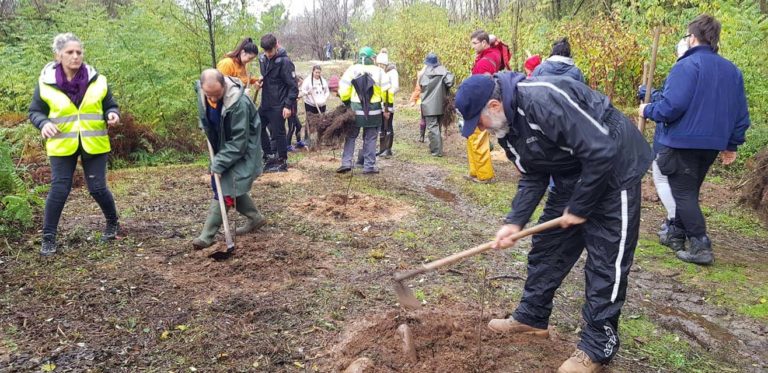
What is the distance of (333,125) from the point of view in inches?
337

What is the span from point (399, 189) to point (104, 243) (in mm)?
3909

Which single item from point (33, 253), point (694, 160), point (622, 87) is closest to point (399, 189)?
point (694, 160)

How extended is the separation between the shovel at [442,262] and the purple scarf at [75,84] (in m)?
3.25

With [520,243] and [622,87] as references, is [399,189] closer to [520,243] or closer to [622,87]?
[520,243]

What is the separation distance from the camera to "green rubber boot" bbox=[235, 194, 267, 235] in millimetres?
5250

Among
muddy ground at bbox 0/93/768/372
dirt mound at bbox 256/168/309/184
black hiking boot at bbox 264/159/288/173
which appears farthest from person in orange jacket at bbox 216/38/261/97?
muddy ground at bbox 0/93/768/372

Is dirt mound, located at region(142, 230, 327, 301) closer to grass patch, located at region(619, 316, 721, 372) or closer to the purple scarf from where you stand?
the purple scarf

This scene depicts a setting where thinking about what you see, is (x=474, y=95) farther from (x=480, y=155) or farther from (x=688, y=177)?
(x=480, y=155)

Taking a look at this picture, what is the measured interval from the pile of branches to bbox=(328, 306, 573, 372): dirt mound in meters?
5.17

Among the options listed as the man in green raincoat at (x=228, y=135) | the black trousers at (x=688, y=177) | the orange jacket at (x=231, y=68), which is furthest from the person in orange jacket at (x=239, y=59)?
the black trousers at (x=688, y=177)

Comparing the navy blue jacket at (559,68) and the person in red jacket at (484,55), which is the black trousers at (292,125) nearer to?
the person in red jacket at (484,55)

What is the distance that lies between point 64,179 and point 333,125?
451 cm

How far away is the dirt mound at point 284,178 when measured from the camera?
7.78 meters

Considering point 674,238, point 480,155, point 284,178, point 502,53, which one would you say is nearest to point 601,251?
point 674,238
